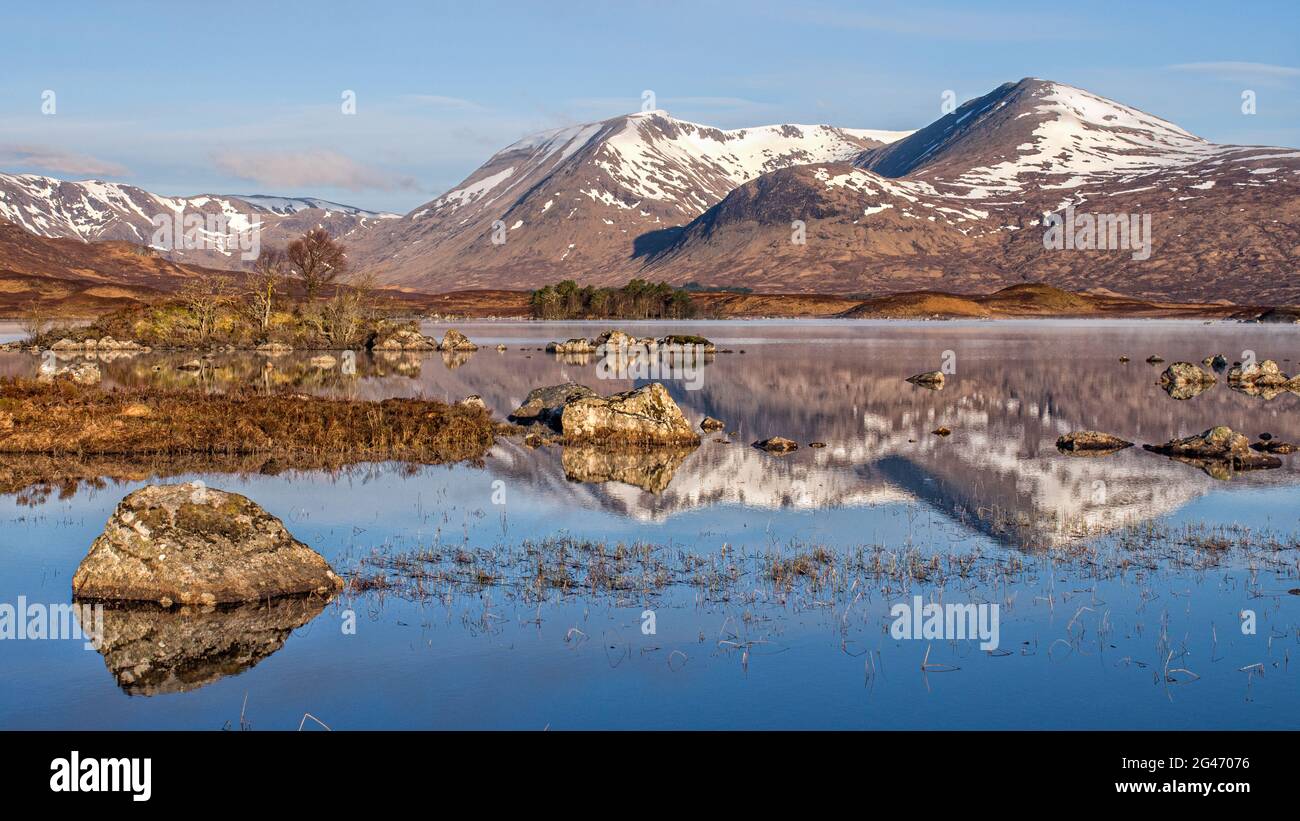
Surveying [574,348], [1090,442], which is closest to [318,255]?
[574,348]

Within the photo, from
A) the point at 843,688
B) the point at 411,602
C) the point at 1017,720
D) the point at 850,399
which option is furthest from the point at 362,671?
the point at 850,399

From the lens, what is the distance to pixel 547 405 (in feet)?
146

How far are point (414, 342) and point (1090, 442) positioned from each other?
7768 cm

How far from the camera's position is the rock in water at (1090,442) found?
121 ft

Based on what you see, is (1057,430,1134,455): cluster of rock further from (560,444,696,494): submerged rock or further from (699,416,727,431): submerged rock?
(560,444,696,494): submerged rock

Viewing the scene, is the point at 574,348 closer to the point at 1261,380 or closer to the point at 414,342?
the point at 414,342

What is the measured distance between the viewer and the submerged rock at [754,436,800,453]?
3584 centimetres

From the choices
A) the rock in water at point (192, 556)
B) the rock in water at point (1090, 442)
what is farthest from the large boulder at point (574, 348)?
the rock in water at point (192, 556)

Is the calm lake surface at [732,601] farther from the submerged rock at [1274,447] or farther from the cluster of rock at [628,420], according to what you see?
the cluster of rock at [628,420]

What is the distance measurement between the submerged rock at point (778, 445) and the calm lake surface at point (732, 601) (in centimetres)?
60

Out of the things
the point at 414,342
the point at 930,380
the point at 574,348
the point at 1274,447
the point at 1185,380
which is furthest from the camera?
the point at 414,342

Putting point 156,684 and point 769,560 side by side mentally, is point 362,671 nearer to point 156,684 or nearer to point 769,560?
point 156,684
